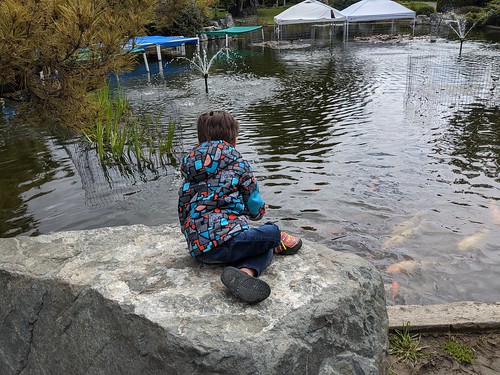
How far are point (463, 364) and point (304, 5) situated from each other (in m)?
29.0

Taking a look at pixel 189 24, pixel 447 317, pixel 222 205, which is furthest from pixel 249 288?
pixel 189 24

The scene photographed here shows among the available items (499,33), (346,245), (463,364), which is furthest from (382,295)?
(499,33)

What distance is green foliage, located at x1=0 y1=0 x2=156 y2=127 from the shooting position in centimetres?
336

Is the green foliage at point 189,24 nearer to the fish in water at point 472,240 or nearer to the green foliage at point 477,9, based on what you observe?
the green foliage at point 477,9

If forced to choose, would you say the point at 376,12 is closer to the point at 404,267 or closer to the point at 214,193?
the point at 404,267

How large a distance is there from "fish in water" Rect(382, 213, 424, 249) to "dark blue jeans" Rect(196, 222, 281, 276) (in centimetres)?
262

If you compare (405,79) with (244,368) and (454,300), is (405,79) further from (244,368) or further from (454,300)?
(244,368)

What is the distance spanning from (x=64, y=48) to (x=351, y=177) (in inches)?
171

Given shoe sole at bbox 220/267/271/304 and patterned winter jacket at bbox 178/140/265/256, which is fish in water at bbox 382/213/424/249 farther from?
shoe sole at bbox 220/267/271/304

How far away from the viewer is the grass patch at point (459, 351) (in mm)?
2912

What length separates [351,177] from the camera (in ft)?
22.0

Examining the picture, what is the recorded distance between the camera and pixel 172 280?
2.48 meters

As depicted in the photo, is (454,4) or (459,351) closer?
(459,351)

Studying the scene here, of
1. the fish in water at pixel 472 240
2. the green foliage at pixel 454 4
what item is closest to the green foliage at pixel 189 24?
the green foliage at pixel 454 4
